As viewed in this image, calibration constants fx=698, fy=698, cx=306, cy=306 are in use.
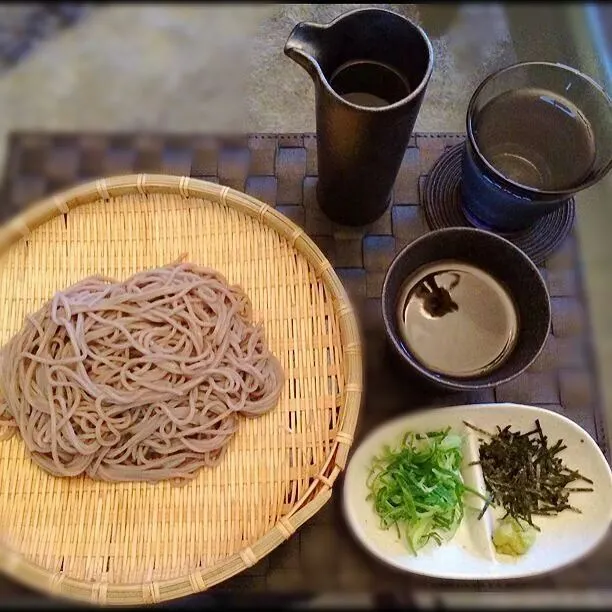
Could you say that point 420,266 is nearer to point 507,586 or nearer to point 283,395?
point 283,395

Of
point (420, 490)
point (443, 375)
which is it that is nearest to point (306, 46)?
point (443, 375)

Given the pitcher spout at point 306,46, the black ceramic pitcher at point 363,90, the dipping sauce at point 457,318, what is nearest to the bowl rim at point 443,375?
the dipping sauce at point 457,318

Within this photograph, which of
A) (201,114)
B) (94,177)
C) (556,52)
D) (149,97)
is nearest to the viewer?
(94,177)

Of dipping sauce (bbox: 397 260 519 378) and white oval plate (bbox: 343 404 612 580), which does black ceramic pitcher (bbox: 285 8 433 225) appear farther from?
white oval plate (bbox: 343 404 612 580)

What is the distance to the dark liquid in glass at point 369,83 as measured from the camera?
113 centimetres

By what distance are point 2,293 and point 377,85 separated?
0.73 metres

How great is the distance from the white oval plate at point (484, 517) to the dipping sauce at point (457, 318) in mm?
84

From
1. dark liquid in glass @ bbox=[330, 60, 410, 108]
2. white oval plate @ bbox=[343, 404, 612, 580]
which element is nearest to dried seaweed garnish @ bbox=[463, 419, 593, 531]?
white oval plate @ bbox=[343, 404, 612, 580]

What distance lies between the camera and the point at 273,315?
1.20m

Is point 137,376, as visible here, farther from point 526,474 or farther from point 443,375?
point 526,474

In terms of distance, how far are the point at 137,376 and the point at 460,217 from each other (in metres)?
0.65

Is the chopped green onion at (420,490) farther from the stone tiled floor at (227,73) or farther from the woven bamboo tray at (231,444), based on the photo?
the stone tiled floor at (227,73)

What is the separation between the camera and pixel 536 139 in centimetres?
126

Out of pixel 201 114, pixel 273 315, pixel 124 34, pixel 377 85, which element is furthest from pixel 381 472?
pixel 124 34
